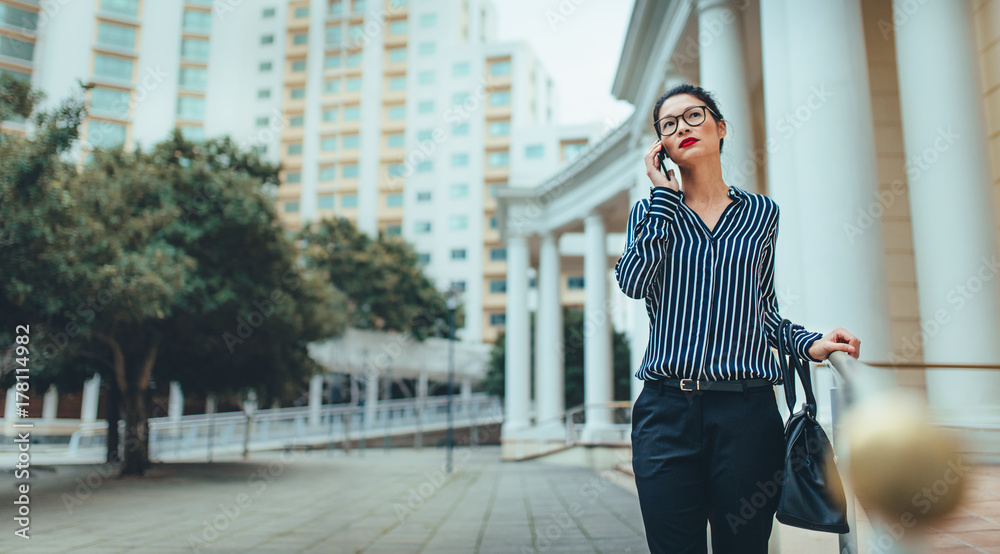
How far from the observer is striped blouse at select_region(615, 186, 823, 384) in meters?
1.73

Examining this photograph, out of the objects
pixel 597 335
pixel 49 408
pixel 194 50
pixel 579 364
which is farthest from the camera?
→ pixel 194 50

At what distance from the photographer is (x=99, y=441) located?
20.9 meters

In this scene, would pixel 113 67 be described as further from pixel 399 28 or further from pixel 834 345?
pixel 834 345

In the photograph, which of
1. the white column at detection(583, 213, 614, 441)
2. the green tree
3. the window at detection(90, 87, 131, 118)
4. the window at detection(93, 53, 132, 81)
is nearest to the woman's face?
the white column at detection(583, 213, 614, 441)

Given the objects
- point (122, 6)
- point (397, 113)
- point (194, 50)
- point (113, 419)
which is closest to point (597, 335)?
point (113, 419)

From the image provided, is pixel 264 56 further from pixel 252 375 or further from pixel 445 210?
pixel 252 375

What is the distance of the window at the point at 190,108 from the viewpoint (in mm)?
45844

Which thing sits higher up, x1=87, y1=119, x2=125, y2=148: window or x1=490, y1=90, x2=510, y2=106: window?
x1=490, y1=90, x2=510, y2=106: window

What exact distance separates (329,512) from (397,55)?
163ft

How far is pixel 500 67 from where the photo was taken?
50.9m

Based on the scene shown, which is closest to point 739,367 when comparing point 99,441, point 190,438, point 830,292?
point 830,292

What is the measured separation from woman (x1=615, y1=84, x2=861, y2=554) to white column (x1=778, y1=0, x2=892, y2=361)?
388 centimetres

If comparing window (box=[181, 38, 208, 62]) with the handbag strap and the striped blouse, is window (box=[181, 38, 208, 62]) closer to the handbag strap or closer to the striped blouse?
the striped blouse

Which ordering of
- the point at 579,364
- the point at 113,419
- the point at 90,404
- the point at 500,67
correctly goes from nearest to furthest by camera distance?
the point at 113,419 < the point at 579,364 < the point at 90,404 < the point at 500,67
